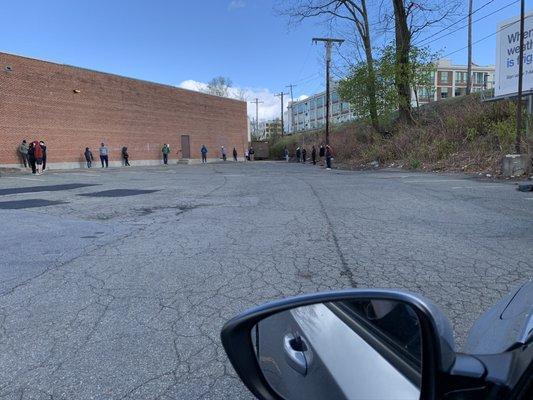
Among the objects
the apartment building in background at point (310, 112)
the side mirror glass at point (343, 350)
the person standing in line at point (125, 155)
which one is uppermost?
the apartment building in background at point (310, 112)

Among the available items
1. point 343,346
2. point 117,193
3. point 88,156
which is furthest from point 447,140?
point 88,156

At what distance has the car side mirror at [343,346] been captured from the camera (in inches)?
49.5

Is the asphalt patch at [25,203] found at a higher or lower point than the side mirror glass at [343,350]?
lower

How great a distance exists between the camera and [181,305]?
380cm

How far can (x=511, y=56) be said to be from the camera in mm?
19109

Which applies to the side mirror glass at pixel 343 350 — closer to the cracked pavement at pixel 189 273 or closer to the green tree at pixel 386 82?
the cracked pavement at pixel 189 273

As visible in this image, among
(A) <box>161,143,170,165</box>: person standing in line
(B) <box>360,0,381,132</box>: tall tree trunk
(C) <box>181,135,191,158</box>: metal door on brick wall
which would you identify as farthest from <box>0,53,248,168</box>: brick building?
(B) <box>360,0,381,132</box>: tall tree trunk

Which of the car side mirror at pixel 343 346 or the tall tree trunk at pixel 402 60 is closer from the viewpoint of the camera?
the car side mirror at pixel 343 346

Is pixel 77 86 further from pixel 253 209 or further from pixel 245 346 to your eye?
pixel 245 346

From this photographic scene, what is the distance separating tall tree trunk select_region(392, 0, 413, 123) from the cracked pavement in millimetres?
19204

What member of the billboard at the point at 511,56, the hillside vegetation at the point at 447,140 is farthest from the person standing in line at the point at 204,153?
the billboard at the point at 511,56

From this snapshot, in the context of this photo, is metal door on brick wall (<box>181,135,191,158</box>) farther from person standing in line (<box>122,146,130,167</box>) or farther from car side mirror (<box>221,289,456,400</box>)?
car side mirror (<box>221,289,456,400</box>)

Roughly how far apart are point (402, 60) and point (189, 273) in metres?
25.9

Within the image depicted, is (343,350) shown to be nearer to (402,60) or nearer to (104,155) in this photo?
(402,60)
